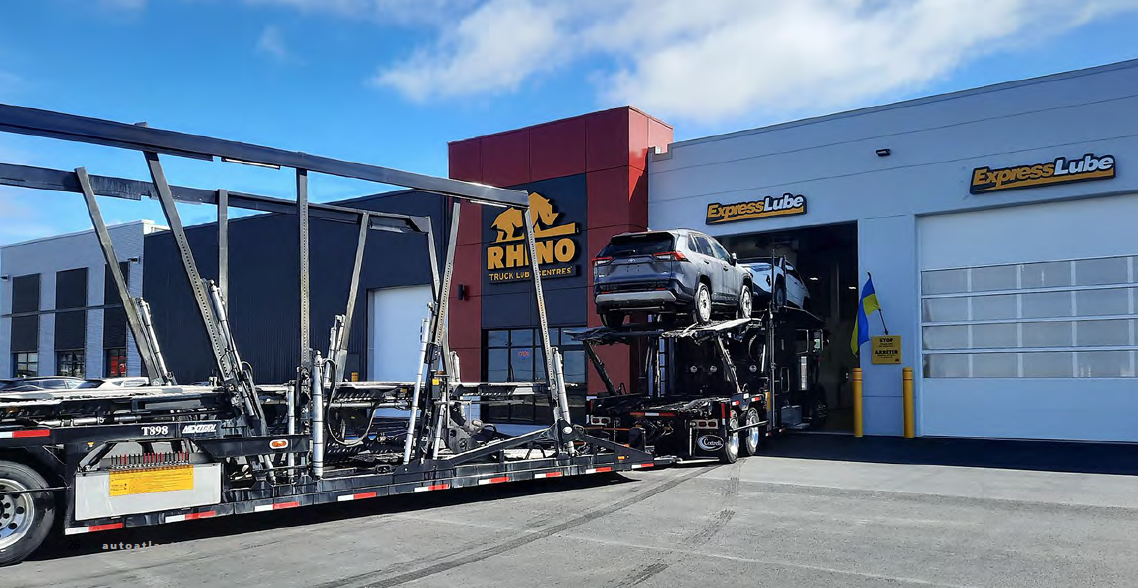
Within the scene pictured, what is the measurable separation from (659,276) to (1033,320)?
909 centimetres

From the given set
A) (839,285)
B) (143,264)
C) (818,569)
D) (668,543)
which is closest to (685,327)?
(668,543)

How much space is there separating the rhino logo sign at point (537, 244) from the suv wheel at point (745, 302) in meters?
7.13

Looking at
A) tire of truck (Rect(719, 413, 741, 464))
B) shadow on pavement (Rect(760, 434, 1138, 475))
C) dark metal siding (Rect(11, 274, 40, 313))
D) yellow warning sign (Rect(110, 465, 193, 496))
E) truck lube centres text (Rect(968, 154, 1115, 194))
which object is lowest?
shadow on pavement (Rect(760, 434, 1138, 475))

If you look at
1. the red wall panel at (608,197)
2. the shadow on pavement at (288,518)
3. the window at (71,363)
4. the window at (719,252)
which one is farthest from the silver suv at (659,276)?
the window at (71,363)

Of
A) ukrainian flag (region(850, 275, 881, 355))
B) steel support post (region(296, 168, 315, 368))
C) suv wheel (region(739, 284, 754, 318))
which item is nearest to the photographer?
steel support post (region(296, 168, 315, 368))

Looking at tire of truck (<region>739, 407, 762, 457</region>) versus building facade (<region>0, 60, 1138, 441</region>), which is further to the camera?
building facade (<region>0, 60, 1138, 441</region>)

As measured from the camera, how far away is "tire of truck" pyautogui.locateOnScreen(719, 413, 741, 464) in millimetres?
14578

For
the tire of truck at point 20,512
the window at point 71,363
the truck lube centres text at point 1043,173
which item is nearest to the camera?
the tire of truck at point 20,512

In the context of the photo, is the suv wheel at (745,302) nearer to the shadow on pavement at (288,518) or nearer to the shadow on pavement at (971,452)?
the shadow on pavement at (971,452)

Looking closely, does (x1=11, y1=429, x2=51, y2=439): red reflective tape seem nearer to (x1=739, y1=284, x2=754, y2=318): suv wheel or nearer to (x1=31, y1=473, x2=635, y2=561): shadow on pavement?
(x1=31, y1=473, x2=635, y2=561): shadow on pavement

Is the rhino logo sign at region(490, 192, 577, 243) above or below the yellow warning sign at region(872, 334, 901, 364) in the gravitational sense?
above

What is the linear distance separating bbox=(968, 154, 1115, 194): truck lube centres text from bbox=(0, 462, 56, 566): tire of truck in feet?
58.1

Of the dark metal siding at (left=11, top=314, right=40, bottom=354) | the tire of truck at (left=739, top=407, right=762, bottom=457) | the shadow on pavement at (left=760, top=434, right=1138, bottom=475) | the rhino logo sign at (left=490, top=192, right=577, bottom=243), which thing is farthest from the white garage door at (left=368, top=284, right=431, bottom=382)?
the dark metal siding at (left=11, top=314, right=40, bottom=354)

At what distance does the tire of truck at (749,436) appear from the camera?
1573cm
